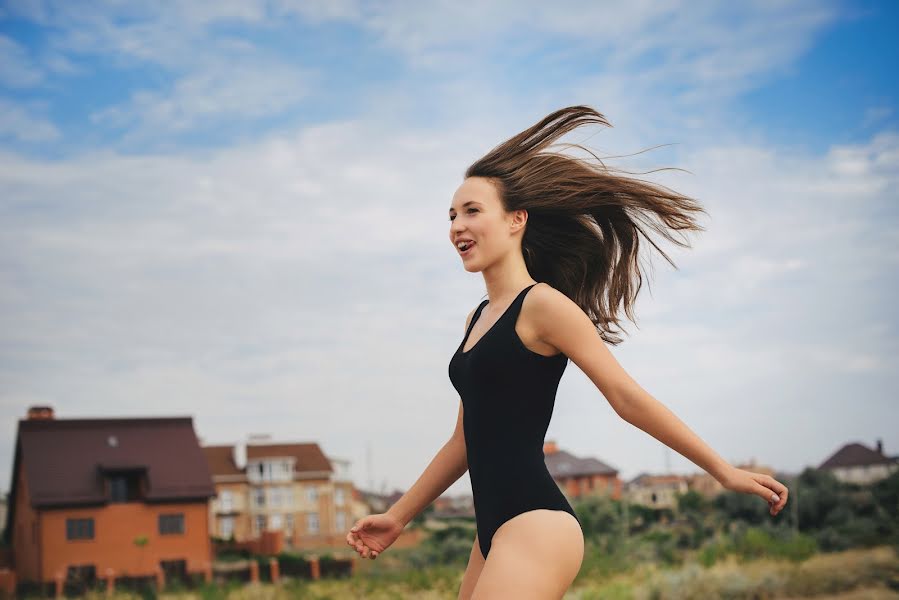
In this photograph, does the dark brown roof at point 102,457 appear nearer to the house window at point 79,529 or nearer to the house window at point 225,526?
the house window at point 79,529

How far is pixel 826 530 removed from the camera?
20703 mm

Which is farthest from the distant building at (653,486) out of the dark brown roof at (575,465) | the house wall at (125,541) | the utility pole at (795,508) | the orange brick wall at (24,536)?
the orange brick wall at (24,536)

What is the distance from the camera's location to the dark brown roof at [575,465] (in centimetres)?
5044

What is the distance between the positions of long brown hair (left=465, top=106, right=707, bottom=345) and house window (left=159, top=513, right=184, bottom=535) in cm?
2861

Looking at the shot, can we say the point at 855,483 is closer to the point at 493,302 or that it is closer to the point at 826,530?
the point at 826,530

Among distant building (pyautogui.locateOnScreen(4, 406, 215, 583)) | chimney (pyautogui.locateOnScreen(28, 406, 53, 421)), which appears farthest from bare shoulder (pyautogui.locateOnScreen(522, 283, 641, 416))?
chimney (pyautogui.locateOnScreen(28, 406, 53, 421))

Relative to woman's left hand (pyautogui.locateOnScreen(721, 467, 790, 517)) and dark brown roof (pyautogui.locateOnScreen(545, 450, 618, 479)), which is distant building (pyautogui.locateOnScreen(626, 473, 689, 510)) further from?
woman's left hand (pyautogui.locateOnScreen(721, 467, 790, 517))

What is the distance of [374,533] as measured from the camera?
3.31m

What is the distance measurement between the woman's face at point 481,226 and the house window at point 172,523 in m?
28.8

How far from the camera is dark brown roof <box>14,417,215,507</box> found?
95.3ft

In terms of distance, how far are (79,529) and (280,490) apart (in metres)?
15.9

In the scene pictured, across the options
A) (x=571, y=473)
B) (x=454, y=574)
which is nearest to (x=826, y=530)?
(x=454, y=574)

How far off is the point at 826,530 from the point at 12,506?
25484 mm

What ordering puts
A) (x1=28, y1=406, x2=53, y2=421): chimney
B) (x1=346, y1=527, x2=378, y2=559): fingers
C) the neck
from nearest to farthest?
the neck < (x1=346, y1=527, x2=378, y2=559): fingers < (x1=28, y1=406, x2=53, y2=421): chimney
